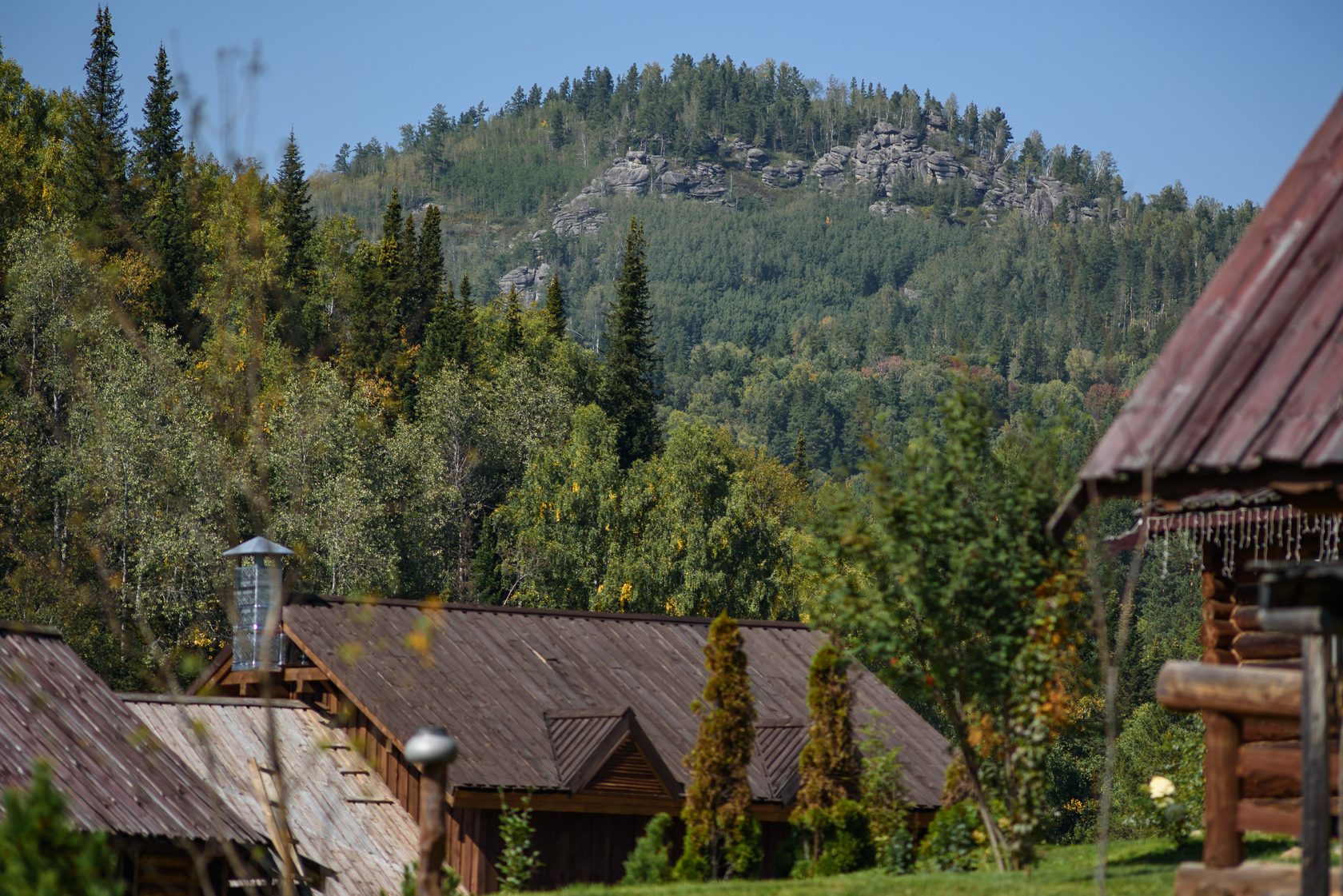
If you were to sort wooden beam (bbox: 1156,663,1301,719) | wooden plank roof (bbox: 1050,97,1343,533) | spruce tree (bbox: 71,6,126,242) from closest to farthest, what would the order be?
1. wooden plank roof (bbox: 1050,97,1343,533)
2. wooden beam (bbox: 1156,663,1301,719)
3. spruce tree (bbox: 71,6,126,242)

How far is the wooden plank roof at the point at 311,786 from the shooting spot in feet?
69.0

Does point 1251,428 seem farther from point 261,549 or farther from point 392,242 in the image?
point 392,242

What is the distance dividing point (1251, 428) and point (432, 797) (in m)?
4.24

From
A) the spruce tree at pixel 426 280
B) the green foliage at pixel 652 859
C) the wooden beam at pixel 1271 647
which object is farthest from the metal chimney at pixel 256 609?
the spruce tree at pixel 426 280

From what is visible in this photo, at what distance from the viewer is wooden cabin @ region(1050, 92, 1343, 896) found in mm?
7352

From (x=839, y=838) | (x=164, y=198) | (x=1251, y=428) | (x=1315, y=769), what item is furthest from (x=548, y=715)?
(x=164, y=198)

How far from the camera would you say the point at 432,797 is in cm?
837

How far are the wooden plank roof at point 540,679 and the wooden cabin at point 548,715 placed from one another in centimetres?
3

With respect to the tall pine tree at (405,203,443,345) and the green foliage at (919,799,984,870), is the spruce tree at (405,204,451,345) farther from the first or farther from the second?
the green foliage at (919,799,984,870)

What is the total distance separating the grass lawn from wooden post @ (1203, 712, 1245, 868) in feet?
17.0

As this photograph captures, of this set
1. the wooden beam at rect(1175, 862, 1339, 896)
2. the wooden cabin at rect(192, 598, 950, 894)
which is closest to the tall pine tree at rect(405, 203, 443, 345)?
the wooden cabin at rect(192, 598, 950, 894)

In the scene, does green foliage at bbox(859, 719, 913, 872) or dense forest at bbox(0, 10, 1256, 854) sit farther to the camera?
dense forest at bbox(0, 10, 1256, 854)

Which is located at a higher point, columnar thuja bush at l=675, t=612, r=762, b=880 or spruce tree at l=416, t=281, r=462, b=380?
spruce tree at l=416, t=281, r=462, b=380

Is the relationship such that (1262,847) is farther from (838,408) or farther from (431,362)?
(838,408)
